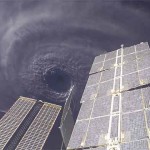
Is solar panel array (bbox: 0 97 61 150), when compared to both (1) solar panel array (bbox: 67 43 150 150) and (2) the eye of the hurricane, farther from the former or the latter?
(1) solar panel array (bbox: 67 43 150 150)

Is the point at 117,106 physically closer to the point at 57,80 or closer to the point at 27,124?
the point at 57,80

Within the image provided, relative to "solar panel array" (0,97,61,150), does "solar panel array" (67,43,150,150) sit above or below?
above

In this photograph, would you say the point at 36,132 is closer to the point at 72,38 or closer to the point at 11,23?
the point at 72,38

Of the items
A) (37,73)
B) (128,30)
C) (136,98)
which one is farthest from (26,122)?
(136,98)

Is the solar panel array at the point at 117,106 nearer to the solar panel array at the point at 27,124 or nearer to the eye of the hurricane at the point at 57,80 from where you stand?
the eye of the hurricane at the point at 57,80

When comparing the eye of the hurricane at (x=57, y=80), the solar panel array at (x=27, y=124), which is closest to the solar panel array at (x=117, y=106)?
the eye of the hurricane at (x=57, y=80)

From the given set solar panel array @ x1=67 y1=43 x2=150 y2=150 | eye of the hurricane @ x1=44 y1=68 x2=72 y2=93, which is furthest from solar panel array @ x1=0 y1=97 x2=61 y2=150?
solar panel array @ x1=67 y1=43 x2=150 y2=150
